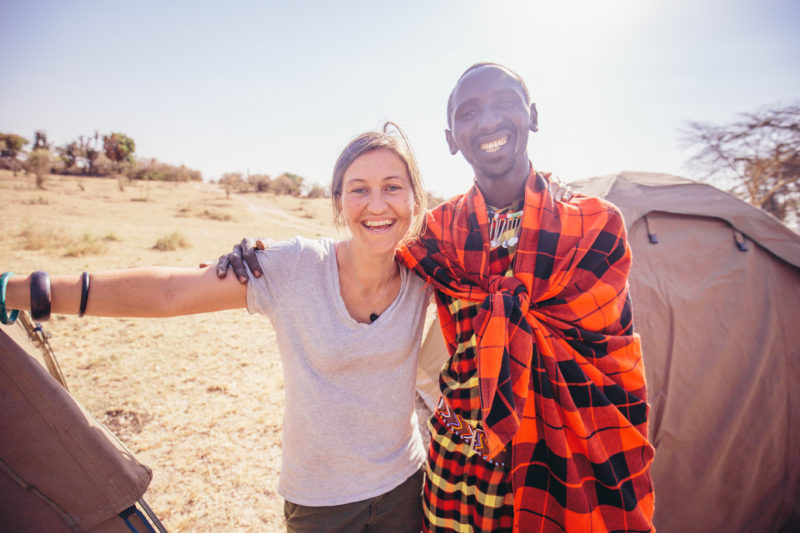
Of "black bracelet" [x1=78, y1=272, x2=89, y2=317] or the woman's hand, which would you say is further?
the woman's hand

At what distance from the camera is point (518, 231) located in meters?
1.54

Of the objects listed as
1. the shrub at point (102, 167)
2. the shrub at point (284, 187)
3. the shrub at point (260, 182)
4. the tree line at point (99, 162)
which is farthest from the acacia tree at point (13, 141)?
the shrub at point (284, 187)

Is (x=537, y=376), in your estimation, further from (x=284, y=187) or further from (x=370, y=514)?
(x=284, y=187)

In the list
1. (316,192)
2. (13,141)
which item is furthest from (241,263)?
(13,141)

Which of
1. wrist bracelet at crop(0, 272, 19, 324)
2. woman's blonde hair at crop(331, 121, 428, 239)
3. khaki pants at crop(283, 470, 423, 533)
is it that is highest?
woman's blonde hair at crop(331, 121, 428, 239)

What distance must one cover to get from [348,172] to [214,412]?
3.13 meters

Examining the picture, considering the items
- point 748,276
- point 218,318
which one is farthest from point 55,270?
point 748,276

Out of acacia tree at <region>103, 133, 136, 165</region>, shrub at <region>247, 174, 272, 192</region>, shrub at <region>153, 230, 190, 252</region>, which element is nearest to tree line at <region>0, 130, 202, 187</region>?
acacia tree at <region>103, 133, 136, 165</region>

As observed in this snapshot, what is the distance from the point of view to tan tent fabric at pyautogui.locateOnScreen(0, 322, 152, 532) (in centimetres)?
89

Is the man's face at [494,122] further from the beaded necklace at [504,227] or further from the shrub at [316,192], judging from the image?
the shrub at [316,192]

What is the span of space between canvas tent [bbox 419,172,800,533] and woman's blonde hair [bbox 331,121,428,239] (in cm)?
184

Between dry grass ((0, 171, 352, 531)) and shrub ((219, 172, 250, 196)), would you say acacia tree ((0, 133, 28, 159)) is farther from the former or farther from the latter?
dry grass ((0, 171, 352, 531))

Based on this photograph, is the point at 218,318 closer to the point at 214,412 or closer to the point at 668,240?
the point at 214,412

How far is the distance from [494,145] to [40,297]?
1768 millimetres
